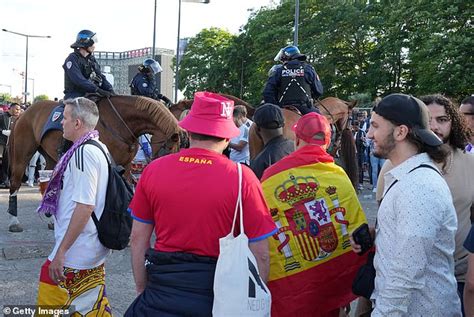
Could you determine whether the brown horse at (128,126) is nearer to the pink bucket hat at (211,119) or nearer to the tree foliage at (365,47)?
the pink bucket hat at (211,119)

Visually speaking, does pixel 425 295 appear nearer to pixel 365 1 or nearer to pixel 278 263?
pixel 278 263

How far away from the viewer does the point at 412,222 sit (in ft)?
8.42

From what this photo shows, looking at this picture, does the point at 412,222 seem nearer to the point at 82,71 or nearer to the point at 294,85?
the point at 294,85

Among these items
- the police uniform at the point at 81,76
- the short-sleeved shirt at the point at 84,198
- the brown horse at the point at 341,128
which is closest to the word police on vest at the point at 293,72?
the brown horse at the point at 341,128

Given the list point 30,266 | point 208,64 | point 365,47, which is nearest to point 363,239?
point 30,266

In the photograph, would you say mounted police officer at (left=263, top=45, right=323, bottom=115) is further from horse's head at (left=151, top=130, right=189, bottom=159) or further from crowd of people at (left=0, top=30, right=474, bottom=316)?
crowd of people at (left=0, top=30, right=474, bottom=316)

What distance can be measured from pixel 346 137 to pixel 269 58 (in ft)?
135

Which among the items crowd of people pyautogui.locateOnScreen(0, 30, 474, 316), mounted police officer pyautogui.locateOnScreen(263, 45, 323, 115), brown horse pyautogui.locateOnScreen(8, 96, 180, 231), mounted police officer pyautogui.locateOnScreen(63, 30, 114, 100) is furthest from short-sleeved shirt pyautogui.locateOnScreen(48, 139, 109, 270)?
mounted police officer pyautogui.locateOnScreen(263, 45, 323, 115)

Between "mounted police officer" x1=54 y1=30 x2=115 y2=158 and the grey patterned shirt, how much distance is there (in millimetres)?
6665

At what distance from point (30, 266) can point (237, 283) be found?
5.40 m

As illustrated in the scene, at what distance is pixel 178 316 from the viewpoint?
2742 millimetres

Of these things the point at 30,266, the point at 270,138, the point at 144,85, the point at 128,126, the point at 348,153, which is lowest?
the point at 30,266

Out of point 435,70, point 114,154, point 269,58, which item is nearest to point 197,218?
point 114,154

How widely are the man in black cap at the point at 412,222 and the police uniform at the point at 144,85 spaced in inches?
368
